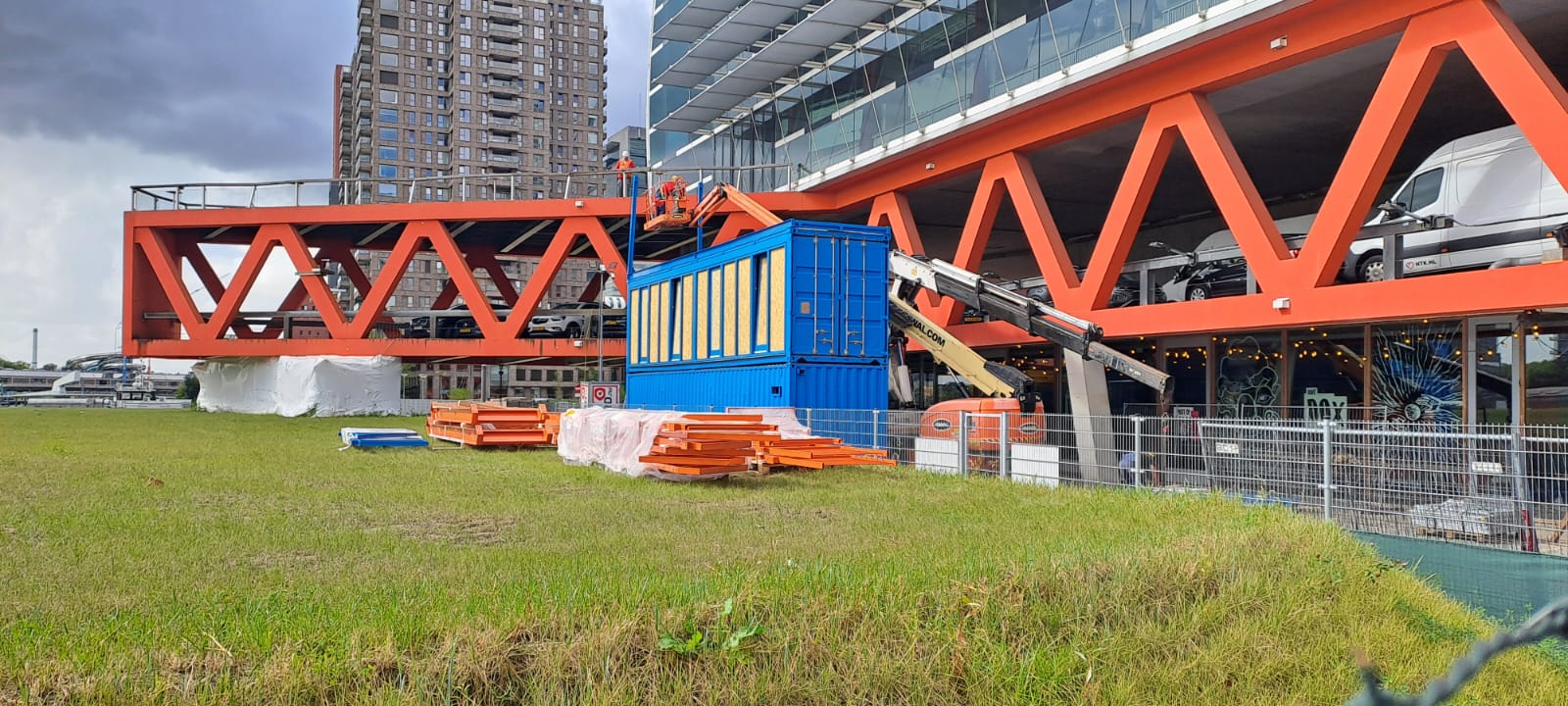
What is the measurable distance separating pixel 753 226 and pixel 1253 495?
27.2 meters

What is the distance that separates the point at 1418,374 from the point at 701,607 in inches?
744

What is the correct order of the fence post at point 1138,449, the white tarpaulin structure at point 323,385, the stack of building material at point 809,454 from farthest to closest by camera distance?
1. the white tarpaulin structure at point 323,385
2. the stack of building material at point 809,454
3. the fence post at point 1138,449

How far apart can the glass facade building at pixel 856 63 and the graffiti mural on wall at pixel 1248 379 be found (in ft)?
23.9

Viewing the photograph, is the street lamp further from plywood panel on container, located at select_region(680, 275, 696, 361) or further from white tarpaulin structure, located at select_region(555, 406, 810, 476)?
white tarpaulin structure, located at select_region(555, 406, 810, 476)

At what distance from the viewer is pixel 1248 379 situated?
999 inches

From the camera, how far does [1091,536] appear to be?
10039 mm

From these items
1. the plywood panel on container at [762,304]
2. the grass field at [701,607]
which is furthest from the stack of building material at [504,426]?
the grass field at [701,607]

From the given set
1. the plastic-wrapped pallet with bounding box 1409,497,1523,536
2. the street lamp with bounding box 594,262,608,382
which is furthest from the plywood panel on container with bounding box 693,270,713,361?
the plastic-wrapped pallet with bounding box 1409,497,1523,536

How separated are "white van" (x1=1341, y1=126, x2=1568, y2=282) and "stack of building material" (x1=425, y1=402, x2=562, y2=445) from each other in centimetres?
1598

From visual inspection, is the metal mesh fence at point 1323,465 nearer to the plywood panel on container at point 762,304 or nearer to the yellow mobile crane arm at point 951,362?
the yellow mobile crane arm at point 951,362

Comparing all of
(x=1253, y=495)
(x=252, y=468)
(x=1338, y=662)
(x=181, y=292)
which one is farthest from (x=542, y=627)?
(x=181, y=292)

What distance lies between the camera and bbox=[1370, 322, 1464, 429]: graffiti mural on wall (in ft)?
65.4

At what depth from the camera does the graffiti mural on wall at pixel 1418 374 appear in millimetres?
19938

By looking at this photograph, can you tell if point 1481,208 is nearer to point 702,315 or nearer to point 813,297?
point 813,297
